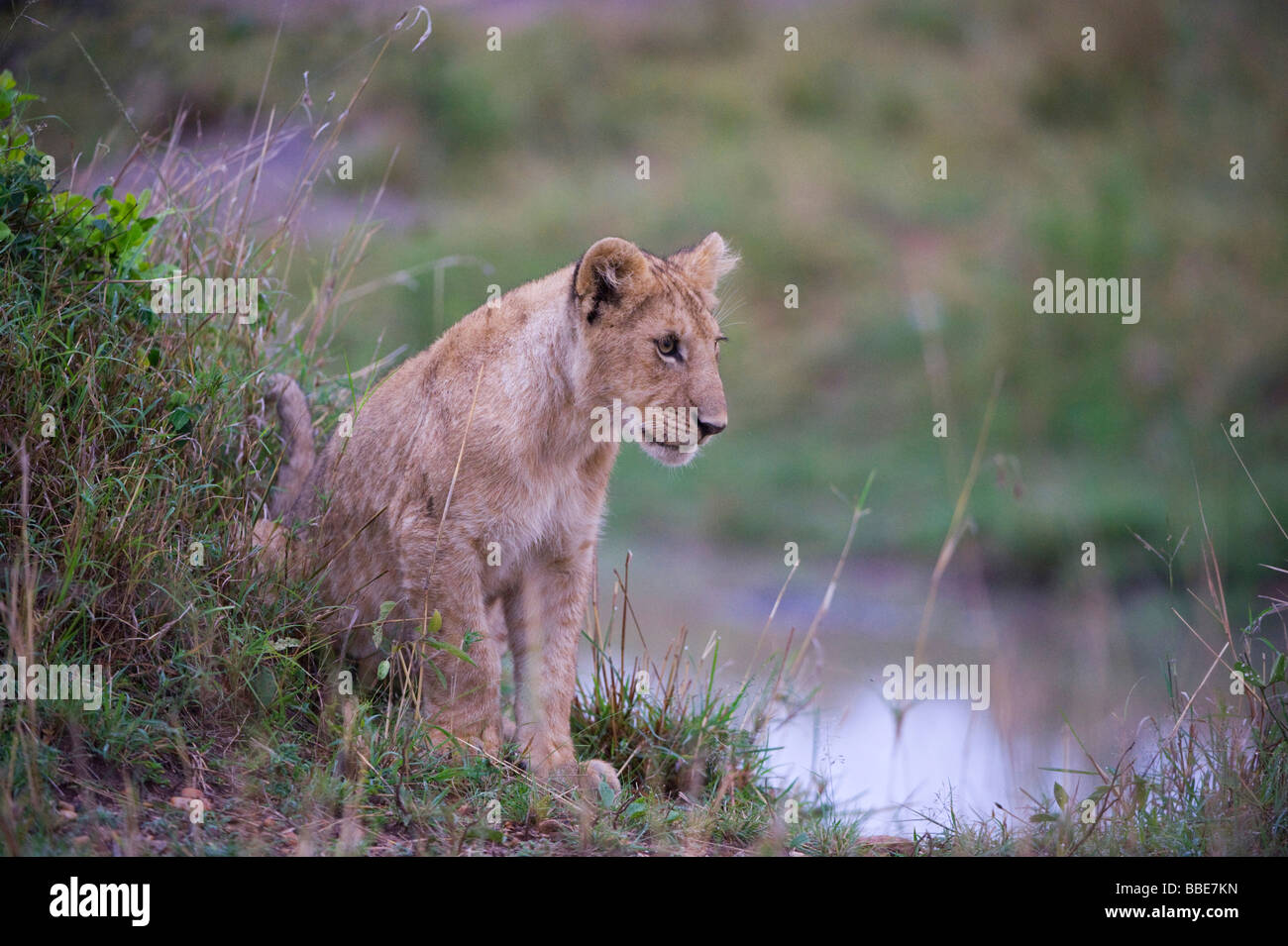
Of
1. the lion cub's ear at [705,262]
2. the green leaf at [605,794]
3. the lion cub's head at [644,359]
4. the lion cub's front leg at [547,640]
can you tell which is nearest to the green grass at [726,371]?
the green leaf at [605,794]

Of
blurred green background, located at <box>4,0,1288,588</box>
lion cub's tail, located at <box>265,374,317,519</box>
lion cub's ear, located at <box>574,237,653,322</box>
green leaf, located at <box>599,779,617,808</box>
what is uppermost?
blurred green background, located at <box>4,0,1288,588</box>

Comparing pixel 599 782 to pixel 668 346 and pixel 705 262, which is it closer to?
pixel 668 346

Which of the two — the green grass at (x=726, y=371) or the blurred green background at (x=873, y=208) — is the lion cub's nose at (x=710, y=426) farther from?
the blurred green background at (x=873, y=208)

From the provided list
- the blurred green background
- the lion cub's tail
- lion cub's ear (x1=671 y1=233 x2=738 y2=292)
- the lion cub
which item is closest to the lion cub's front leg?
the lion cub

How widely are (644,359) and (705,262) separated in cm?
85

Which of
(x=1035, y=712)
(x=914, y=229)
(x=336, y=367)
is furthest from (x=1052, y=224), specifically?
(x=336, y=367)

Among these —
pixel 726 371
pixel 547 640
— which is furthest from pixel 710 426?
pixel 726 371

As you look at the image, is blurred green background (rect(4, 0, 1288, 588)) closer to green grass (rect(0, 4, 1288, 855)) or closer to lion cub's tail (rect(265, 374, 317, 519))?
green grass (rect(0, 4, 1288, 855))

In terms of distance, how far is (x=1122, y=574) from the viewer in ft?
40.3

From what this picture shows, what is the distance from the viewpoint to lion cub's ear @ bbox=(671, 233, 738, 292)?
5977mm

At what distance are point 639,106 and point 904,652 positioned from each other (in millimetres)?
11556

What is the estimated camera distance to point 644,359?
5.47 m

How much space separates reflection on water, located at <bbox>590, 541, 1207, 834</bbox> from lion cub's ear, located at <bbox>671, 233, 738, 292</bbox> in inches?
77.2

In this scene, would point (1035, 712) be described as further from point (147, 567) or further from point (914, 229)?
point (914, 229)
